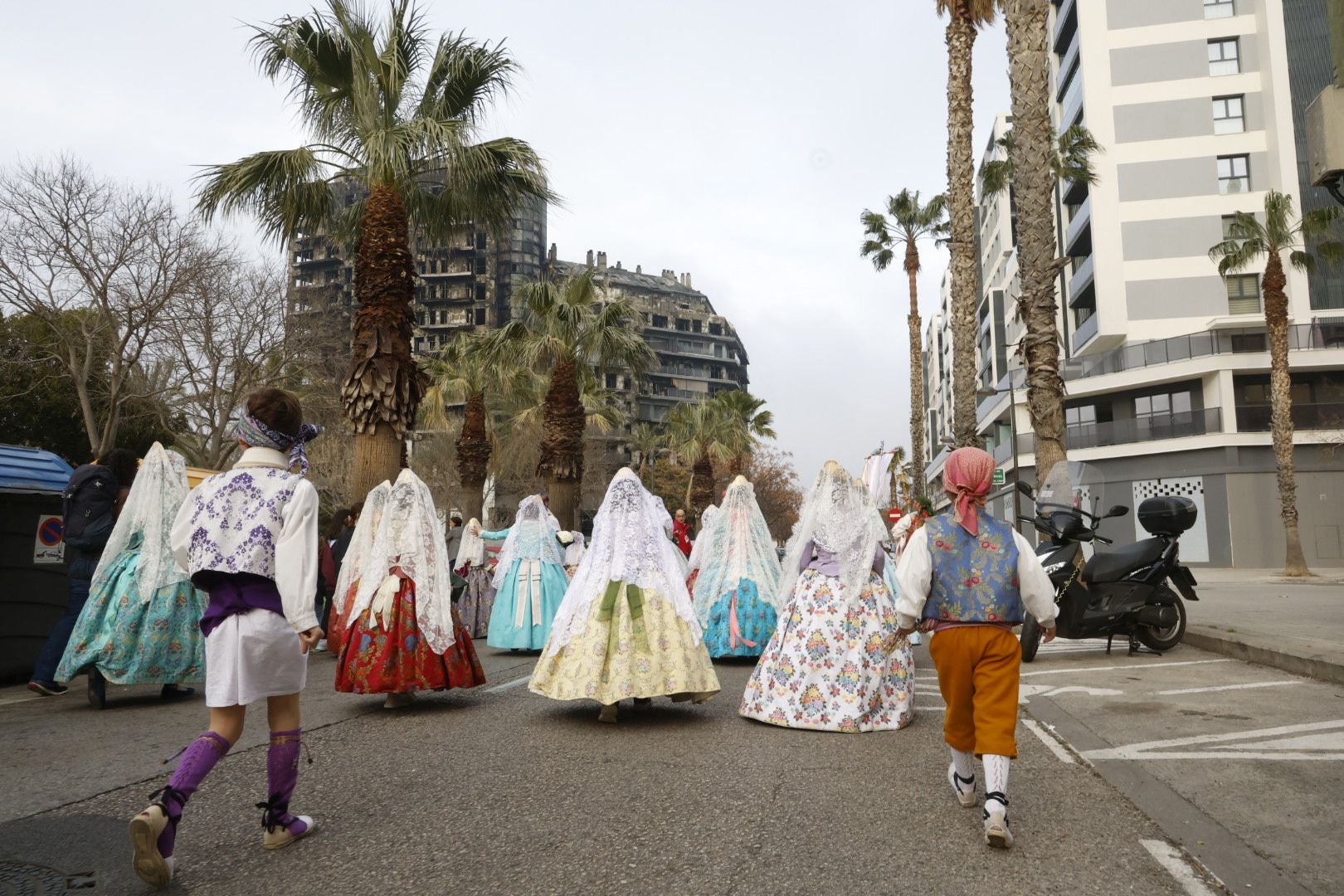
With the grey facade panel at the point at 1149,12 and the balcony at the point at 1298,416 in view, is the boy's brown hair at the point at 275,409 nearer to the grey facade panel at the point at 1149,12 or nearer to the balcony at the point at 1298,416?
the balcony at the point at 1298,416

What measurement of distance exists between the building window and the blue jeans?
42.3 metres

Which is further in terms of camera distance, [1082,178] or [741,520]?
[1082,178]

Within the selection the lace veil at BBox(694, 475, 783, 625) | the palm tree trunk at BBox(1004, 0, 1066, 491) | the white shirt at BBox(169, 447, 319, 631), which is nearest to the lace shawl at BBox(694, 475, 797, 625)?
the lace veil at BBox(694, 475, 783, 625)

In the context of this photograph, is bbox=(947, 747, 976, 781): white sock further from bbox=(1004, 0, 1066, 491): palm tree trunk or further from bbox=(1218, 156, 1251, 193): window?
bbox=(1218, 156, 1251, 193): window

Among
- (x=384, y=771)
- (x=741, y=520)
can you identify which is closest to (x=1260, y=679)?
(x=741, y=520)

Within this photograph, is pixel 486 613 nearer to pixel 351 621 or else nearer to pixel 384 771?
pixel 351 621

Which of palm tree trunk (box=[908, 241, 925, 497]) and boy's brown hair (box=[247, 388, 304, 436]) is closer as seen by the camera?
boy's brown hair (box=[247, 388, 304, 436])

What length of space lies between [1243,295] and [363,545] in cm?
4177

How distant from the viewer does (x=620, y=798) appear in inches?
189

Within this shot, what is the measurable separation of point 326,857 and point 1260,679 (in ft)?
26.3

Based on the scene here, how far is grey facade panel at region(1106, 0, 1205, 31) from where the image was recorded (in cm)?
4153

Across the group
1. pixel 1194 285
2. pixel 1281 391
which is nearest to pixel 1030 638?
pixel 1281 391

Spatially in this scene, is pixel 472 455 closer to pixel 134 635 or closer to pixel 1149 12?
pixel 134 635

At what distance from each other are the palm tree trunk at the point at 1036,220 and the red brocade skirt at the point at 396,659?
9206 millimetres
